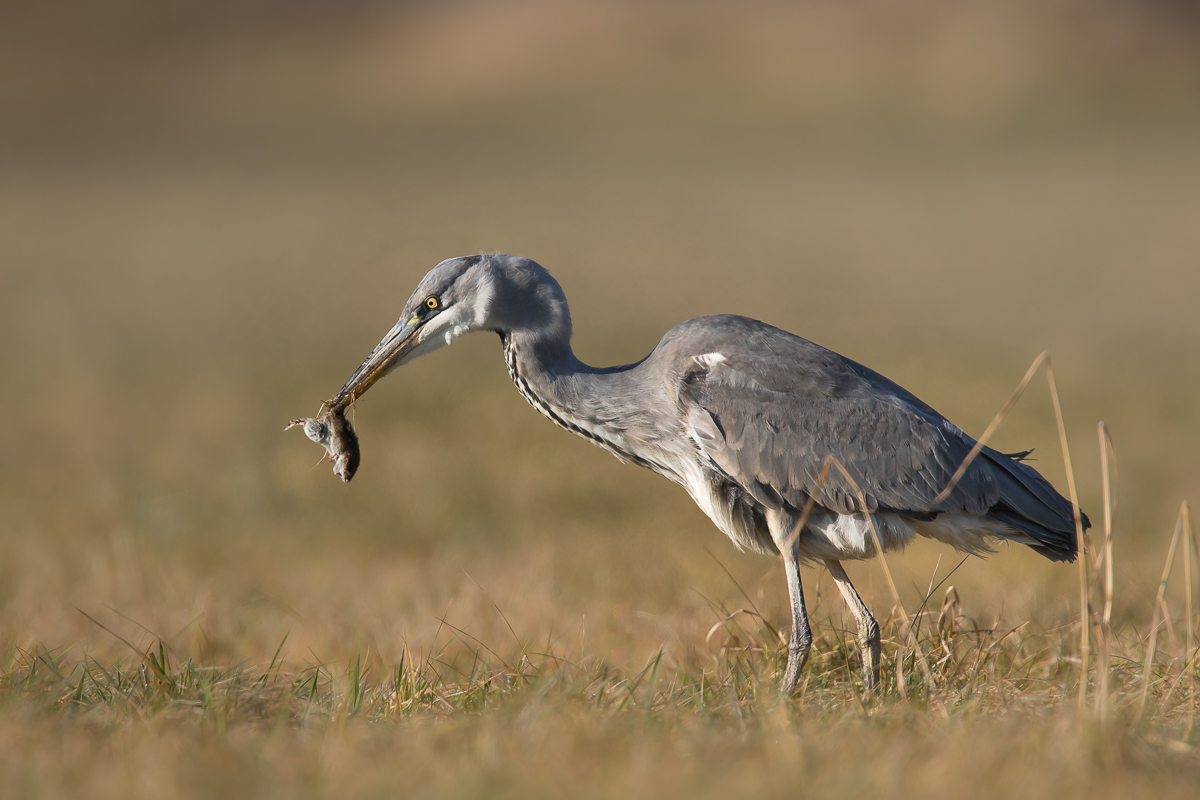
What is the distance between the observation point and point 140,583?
21.3ft

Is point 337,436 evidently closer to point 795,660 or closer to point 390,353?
point 390,353

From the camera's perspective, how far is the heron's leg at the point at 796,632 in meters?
4.17

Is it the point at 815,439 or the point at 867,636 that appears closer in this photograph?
the point at 867,636

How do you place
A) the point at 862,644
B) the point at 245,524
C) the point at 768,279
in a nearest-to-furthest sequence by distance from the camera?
the point at 862,644 → the point at 245,524 → the point at 768,279

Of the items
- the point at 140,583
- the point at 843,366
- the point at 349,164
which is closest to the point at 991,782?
the point at 843,366

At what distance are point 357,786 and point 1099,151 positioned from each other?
109 feet

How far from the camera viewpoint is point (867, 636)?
174 inches

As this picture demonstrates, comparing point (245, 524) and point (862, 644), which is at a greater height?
point (862, 644)

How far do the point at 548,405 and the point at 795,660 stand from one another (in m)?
1.49

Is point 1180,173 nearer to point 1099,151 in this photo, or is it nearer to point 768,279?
point 1099,151

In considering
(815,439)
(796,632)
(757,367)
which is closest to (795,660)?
(796,632)

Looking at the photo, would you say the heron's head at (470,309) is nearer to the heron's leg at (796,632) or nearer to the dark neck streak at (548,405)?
the dark neck streak at (548,405)

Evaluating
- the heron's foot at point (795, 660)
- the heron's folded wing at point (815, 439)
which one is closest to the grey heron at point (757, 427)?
the heron's folded wing at point (815, 439)

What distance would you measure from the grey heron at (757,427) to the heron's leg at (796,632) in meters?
0.03
